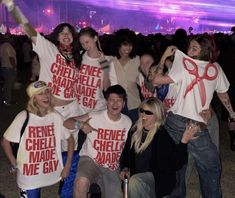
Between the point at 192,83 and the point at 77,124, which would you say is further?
the point at 77,124

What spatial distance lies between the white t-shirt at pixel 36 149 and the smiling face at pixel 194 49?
1386mm

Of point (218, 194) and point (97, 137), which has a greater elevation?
point (97, 137)

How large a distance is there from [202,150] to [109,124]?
3.13 feet

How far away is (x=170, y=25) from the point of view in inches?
1841

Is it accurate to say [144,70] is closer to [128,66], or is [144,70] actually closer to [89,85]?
[128,66]

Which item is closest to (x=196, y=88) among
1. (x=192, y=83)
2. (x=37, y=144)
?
(x=192, y=83)

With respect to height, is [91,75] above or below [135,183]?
above

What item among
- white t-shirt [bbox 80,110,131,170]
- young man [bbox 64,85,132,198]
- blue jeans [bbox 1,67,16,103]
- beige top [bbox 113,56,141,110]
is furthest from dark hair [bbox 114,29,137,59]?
blue jeans [bbox 1,67,16,103]

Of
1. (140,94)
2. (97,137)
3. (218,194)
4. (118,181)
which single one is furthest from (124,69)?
(218,194)

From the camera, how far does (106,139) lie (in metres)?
4.19

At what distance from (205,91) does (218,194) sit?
3.60ft

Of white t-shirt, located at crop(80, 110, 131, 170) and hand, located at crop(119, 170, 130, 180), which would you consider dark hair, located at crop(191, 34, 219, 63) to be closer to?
white t-shirt, located at crop(80, 110, 131, 170)

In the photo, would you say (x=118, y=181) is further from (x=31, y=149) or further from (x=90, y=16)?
(x=90, y=16)

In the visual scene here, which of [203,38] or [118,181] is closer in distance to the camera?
[203,38]
